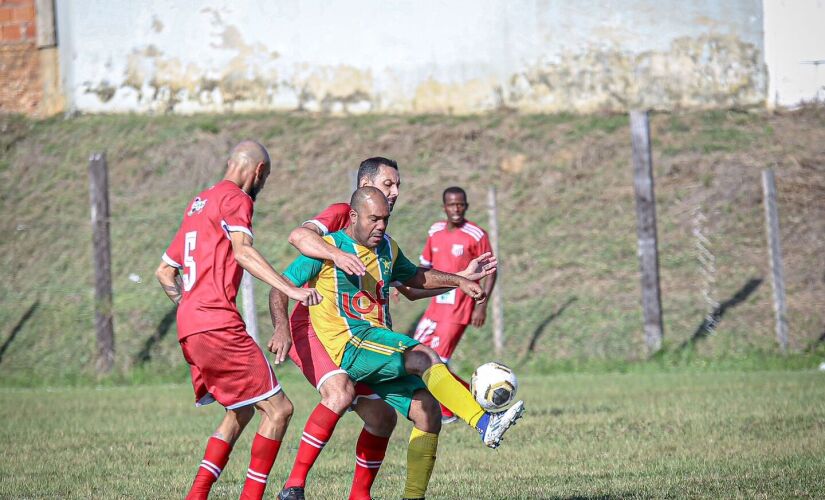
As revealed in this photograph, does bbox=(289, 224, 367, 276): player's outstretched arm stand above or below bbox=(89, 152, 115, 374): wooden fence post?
above

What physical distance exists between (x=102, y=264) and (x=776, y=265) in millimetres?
9333

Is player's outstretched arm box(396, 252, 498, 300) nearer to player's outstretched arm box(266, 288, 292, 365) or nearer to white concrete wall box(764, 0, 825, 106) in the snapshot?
player's outstretched arm box(266, 288, 292, 365)

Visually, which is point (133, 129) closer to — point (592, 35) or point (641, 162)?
point (592, 35)

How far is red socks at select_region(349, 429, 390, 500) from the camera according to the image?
6352mm

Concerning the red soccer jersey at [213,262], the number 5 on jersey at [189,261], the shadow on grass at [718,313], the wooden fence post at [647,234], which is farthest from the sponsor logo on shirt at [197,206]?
the shadow on grass at [718,313]

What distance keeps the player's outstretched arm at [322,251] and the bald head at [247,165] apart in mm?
376

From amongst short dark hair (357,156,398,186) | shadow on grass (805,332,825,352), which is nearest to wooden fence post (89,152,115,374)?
short dark hair (357,156,398,186)

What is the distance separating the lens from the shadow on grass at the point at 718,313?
15562 millimetres

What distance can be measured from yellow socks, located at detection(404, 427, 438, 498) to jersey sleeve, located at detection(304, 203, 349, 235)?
1385 mm

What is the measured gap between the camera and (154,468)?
312 inches

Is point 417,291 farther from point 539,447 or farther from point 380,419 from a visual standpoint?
point 539,447

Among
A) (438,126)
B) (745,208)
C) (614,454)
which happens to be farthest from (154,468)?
(438,126)

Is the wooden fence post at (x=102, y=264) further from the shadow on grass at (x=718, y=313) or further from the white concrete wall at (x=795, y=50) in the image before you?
the white concrete wall at (x=795, y=50)

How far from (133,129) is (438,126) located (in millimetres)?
6388
